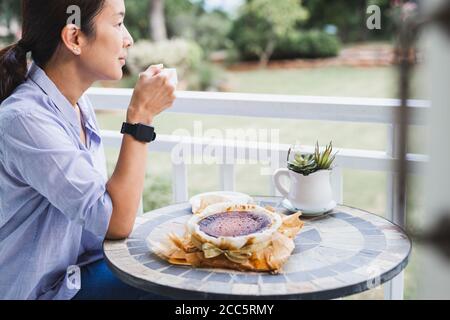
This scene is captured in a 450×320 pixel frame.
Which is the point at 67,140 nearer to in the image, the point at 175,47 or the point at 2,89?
Answer: the point at 2,89

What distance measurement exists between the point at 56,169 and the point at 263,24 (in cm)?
1294

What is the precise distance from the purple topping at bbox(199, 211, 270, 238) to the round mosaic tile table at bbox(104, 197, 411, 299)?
0.10 metres

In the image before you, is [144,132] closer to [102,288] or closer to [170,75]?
[170,75]

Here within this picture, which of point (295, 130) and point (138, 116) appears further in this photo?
point (295, 130)

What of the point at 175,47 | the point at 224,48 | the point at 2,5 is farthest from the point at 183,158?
the point at 224,48

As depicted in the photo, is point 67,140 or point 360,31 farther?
point 360,31

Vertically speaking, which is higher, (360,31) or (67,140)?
(360,31)

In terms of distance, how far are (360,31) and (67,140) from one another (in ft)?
44.7

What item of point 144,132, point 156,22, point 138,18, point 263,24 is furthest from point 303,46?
point 144,132

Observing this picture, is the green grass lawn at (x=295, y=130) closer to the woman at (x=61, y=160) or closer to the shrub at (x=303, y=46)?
the shrub at (x=303, y=46)

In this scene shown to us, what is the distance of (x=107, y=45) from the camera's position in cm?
148

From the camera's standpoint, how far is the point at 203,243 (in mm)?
1248

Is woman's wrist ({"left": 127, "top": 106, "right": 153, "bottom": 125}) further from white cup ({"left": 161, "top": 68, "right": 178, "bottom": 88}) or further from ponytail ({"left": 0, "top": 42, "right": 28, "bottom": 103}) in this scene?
ponytail ({"left": 0, "top": 42, "right": 28, "bottom": 103})

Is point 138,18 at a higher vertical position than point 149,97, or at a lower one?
higher
